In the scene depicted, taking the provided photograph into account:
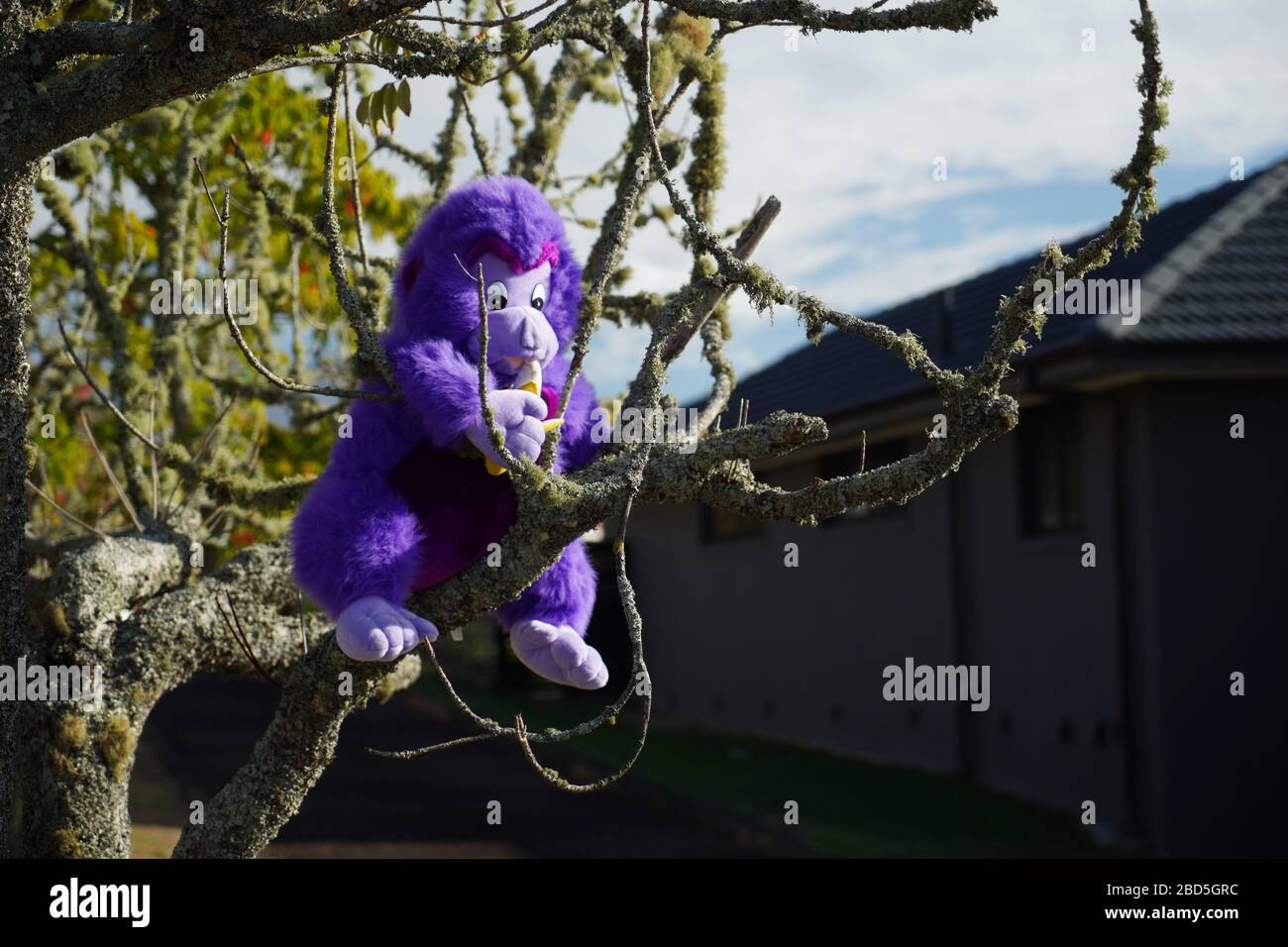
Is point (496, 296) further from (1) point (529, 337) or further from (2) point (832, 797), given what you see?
(2) point (832, 797)

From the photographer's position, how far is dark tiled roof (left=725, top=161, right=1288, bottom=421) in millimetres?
9062

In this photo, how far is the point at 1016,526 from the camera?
36.9 feet

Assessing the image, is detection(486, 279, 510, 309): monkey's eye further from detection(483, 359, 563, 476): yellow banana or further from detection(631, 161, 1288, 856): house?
detection(631, 161, 1288, 856): house

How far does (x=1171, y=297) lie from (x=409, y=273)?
7.46 metres

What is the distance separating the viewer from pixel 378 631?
2717mm

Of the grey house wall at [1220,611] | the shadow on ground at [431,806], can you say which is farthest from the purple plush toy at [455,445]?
the grey house wall at [1220,611]

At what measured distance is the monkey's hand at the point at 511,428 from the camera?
9.77 feet

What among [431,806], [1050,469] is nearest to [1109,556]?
[1050,469]

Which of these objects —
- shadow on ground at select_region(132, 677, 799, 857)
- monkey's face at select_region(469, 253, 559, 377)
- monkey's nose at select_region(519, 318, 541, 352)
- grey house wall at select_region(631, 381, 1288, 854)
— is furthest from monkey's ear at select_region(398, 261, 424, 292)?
grey house wall at select_region(631, 381, 1288, 854)

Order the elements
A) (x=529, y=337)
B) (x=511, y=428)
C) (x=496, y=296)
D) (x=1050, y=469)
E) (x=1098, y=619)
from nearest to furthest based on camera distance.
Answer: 1. (x=511, y=428)
2. (x=529, y=337)
3. (x=496, y=296)
4. (x=1098, y=619)
5. (x=1050, y=469)

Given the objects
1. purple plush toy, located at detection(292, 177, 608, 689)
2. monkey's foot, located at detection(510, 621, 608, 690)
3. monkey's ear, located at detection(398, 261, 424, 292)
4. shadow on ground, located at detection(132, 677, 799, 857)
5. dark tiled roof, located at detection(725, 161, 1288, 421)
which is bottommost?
shadow on ground, located at detection(132, 677, 799, 857)

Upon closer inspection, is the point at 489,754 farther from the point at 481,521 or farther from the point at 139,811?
the point at 481,521

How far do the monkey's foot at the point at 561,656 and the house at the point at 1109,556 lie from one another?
580cm
